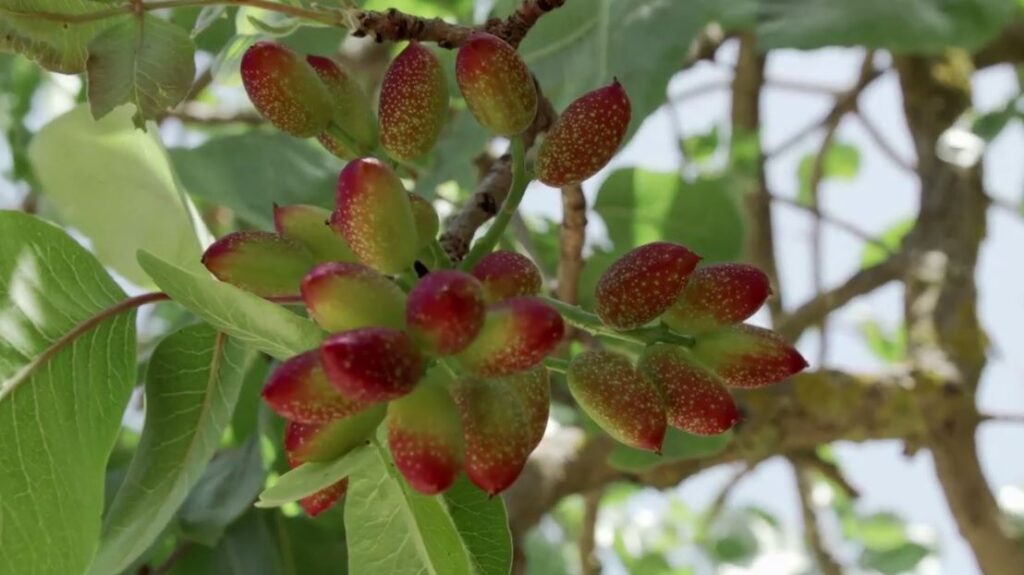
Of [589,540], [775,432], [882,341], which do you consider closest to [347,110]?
[775,432]

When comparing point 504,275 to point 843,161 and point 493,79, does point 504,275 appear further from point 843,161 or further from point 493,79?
point 843,161

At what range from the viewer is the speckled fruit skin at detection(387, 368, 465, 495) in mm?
607

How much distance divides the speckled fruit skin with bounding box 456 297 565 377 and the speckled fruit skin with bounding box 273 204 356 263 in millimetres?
138

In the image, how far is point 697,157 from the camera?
7.17ft

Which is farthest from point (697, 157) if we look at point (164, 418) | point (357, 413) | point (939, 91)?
point (357, 413)

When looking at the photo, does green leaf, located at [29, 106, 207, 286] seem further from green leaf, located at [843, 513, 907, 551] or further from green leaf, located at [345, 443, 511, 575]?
green leaf, located at [843, 513, 907, 551]

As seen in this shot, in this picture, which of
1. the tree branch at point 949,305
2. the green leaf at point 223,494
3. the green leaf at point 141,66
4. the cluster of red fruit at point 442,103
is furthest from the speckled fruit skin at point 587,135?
the tree branch at point 949,305

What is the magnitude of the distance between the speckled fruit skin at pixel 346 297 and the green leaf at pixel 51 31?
0.29 meters

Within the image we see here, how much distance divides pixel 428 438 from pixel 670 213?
894 millimetres

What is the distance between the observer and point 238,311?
0.68 meters

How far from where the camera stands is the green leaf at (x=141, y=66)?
2.62 ft

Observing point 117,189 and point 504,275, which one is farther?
point 117,189

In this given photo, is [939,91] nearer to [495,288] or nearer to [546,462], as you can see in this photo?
[546,462]

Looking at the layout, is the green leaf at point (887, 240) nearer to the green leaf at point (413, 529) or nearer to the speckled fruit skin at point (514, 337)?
the green leaf at point (413, 529)
